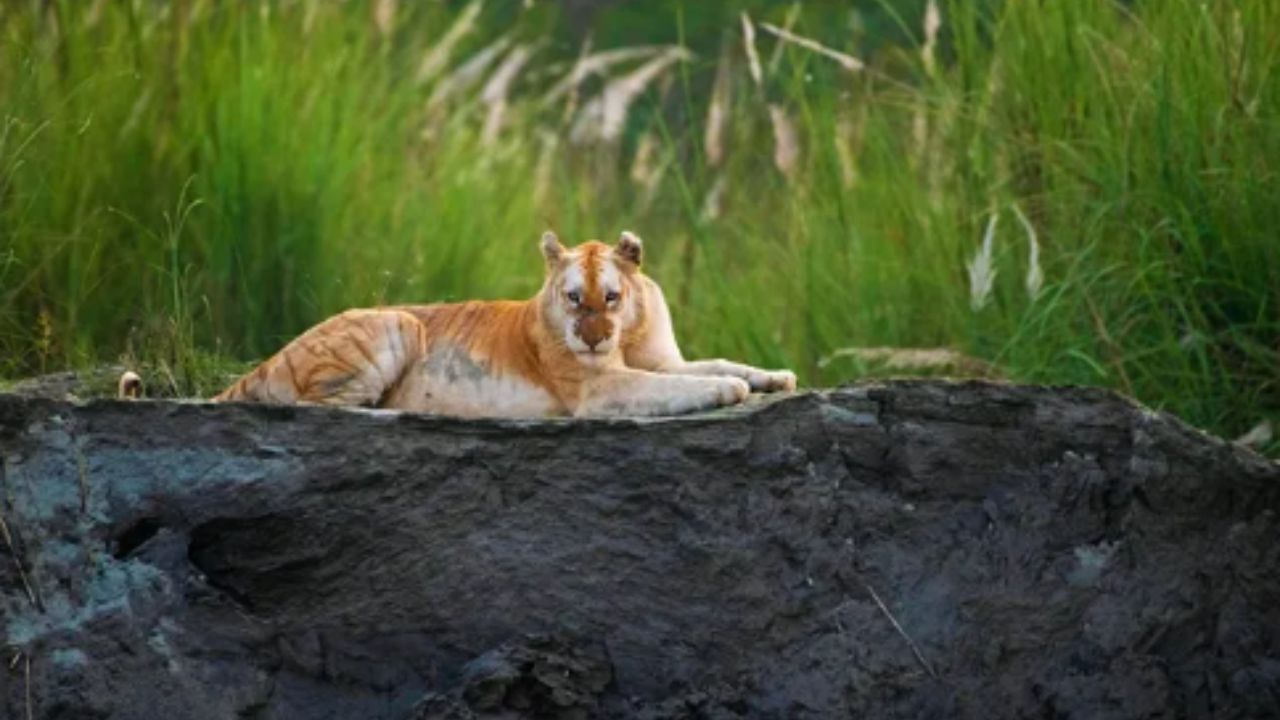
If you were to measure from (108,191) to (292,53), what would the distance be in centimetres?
138

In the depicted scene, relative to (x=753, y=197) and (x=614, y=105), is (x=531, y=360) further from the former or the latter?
(x=614, y=105)

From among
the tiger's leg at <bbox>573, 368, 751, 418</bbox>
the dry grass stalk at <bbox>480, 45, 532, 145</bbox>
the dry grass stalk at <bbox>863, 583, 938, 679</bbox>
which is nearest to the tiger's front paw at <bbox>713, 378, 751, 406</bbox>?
the tiger's leg at <bbox>573, 368, 751, 418</bbox>

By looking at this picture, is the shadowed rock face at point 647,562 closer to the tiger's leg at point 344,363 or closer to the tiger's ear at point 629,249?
the tiger's leg at point 344,363

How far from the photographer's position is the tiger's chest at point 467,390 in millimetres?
6305

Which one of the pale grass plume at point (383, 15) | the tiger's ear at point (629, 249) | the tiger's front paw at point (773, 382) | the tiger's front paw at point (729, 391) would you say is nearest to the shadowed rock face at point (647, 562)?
the tiger's front paw at point (729, 391)

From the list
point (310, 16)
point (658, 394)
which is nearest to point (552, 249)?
point (658, 394)

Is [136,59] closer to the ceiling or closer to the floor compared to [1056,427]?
closer to the ceiling

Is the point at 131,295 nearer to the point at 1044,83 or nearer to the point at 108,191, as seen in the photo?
the point at 108,191

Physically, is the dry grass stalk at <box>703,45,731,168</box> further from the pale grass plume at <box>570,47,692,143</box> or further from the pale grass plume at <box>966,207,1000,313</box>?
the pale grass plume at <box>966,207,1000,313</box>

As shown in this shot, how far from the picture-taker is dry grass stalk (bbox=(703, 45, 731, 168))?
9.81 m

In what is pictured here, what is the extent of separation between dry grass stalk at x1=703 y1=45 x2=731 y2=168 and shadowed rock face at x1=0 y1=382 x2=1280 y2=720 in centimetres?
387

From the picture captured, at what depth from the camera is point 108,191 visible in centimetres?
874

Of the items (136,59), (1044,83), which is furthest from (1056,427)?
(136,59)

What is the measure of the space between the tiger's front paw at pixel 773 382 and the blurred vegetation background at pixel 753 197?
1.27 meters
